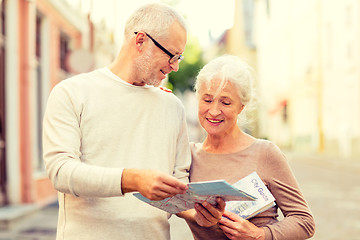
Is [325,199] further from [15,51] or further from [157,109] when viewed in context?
[157,109]

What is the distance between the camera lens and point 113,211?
2.16 metres

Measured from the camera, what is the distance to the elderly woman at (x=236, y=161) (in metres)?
2.38

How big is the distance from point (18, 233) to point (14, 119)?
6.96ft

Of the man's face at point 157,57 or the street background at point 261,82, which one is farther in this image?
the street background at point 261,82

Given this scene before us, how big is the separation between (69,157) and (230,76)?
3.06 ft

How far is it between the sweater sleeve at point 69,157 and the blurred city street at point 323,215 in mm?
820

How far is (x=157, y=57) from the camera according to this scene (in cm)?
231

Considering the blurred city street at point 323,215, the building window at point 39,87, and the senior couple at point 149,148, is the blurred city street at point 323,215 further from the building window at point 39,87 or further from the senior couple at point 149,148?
the building window at point 39,87

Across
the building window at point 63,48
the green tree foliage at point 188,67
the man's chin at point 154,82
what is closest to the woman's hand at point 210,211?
the man's chin at point 154,82

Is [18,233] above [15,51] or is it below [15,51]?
below

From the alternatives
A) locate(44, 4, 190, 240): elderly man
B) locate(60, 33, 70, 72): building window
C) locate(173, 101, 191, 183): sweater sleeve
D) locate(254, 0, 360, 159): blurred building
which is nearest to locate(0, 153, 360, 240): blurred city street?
locate(173, 101, 191, 183): sweater sleeve

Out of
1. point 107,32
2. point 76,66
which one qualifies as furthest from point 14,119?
point 107,32

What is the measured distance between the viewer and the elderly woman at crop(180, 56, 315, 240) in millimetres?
2381

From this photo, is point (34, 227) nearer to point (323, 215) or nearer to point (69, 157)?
point (323, 215)
